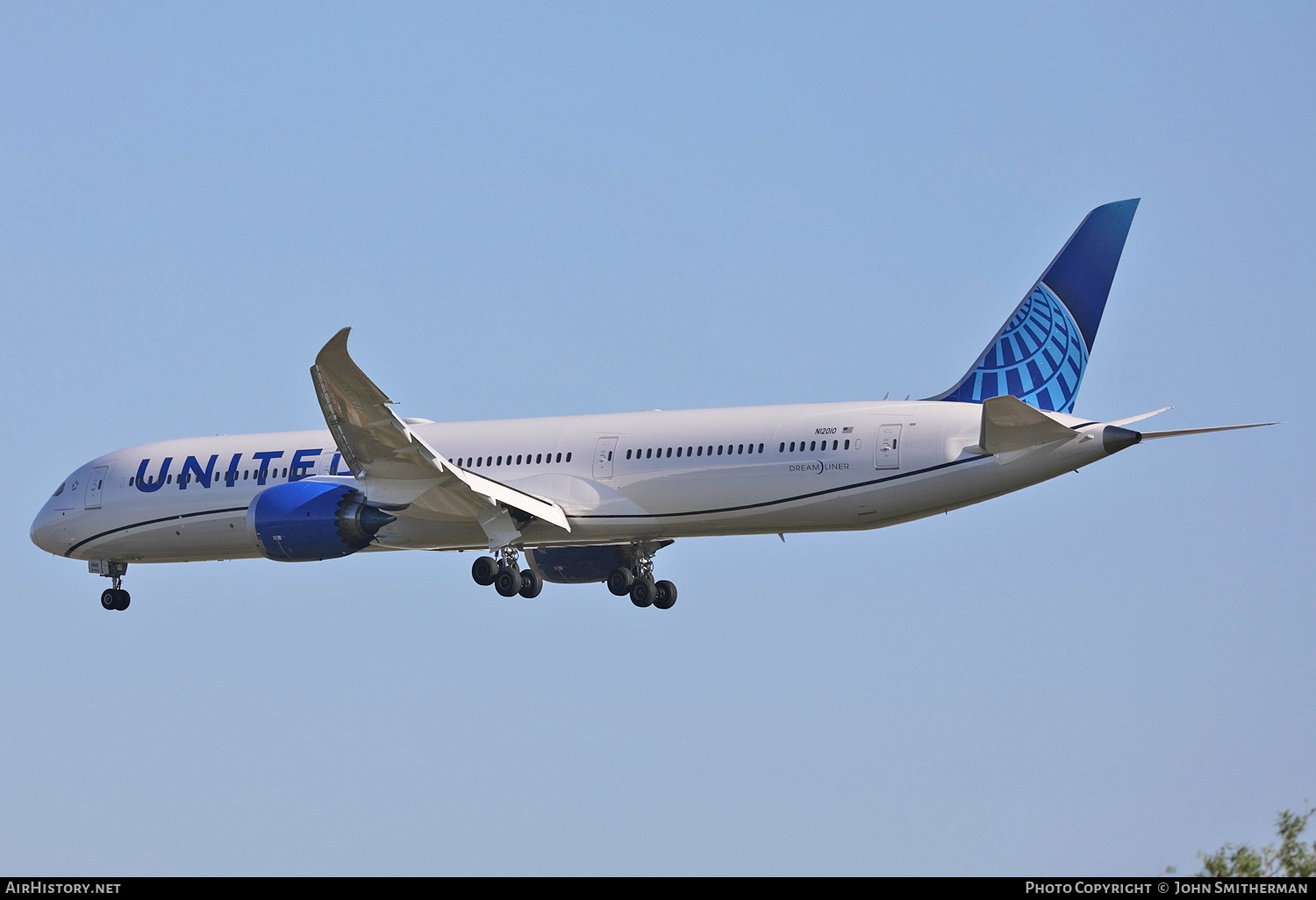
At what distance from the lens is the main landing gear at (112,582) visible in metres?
46.5

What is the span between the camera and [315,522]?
40.4 m

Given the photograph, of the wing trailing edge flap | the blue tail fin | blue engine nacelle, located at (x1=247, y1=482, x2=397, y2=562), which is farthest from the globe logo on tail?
blue engine nacelle, located at (x1=247, y1=482, x2=397, y2=562)

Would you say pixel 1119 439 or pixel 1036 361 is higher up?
pixel 1036 361

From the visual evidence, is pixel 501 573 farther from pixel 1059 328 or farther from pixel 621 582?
pixel 1059 328

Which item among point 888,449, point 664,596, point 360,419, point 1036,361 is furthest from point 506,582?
point 1036,361

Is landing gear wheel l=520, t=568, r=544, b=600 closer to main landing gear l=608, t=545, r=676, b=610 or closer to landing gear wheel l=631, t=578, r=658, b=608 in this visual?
main landing gear l=608, t=545, r=676, b=610

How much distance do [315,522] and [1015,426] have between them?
42.5 ft

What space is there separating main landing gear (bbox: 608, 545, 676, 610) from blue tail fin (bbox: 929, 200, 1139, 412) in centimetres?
675

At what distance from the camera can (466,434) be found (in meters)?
43.0

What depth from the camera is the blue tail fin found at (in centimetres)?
4012

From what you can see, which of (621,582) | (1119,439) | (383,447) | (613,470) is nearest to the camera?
(1119,439)

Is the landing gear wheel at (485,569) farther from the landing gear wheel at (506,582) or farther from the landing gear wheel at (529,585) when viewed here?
the landing gear wheel at (529,585)

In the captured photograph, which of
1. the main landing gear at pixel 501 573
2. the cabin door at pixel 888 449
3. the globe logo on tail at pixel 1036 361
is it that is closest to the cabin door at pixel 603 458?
the main landing gear at pixel 501 573

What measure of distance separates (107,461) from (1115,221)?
21106 mm
